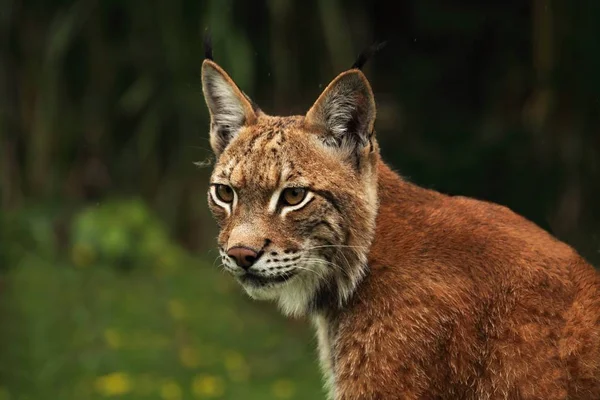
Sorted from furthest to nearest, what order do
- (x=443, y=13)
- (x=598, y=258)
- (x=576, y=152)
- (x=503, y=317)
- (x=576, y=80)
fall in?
(x=443, y=13) < (x=576, y=152) < (x=576, y=80) < (x=598, y=258) < (x=503, y=317)

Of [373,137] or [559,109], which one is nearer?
[373,137]

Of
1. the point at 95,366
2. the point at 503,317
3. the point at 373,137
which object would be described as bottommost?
the point at 95,366

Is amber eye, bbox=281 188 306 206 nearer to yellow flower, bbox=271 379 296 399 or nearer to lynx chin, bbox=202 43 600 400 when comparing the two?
lynx chin, bbox=202 43 600 400

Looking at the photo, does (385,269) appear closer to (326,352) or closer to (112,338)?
(326,352)

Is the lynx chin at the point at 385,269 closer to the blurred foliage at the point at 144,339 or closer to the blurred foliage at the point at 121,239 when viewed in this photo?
the blurred foliage at the point at 144,339

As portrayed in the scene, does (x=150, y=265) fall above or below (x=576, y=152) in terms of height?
below

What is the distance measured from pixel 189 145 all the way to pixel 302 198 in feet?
18.8

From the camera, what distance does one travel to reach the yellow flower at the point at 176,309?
9.65 metres

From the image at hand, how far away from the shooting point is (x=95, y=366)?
27.8 feet

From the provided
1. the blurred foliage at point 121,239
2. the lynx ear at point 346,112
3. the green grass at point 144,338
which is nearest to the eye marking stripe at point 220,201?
the lynx ear at point 346,112

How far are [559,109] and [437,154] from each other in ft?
4.47

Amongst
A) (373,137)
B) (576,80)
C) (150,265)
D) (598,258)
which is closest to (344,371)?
(373,137)

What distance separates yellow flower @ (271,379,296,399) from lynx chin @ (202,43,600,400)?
11.6 feet

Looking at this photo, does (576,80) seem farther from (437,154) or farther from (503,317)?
(503,317)
